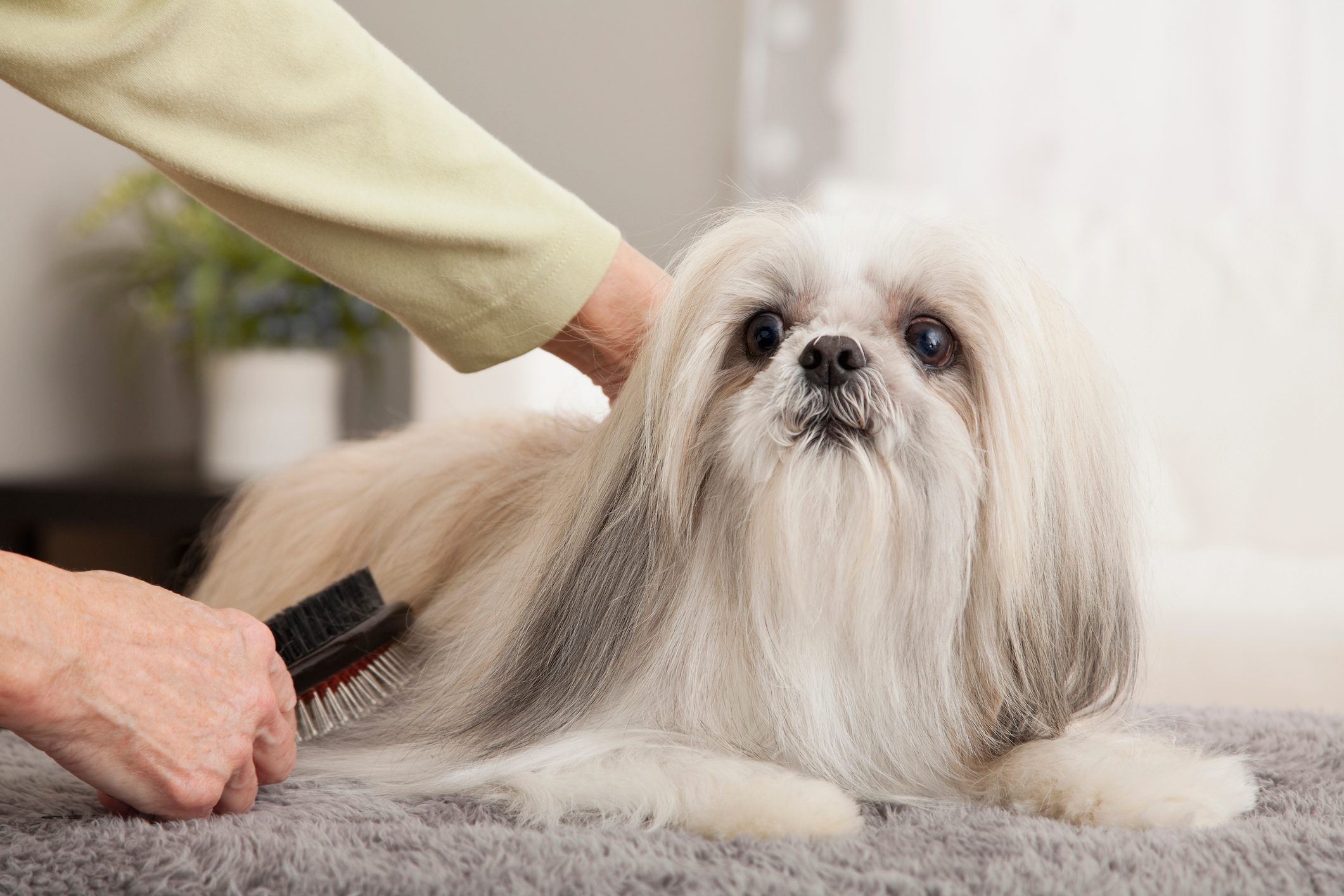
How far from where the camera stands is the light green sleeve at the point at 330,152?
114 cm

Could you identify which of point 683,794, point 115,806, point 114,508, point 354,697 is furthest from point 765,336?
point 114,508

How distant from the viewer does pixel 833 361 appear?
0.98 m

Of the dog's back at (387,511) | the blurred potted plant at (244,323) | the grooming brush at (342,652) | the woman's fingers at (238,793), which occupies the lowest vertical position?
the woman's fingers at (238,793)

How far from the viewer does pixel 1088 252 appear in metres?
2.60

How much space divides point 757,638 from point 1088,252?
1.88m

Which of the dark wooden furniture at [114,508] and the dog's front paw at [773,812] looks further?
the dark wooden furniture at [114,508]

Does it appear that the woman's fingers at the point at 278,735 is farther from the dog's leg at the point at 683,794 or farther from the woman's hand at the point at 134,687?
the dog's leg at the point at 683,794

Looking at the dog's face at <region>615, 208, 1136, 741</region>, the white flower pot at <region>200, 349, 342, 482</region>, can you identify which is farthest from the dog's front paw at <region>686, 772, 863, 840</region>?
the white flower pot at <region>200, 349, 342, 482</region>

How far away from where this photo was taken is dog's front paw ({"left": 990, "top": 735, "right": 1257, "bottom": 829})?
0.91m

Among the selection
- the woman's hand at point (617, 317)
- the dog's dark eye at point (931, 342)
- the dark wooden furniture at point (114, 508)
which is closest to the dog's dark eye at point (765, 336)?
the dog's dark eye at point (931, 342)

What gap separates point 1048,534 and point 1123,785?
0.23 metres

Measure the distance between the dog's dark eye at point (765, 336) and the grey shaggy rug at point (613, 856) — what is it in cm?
41

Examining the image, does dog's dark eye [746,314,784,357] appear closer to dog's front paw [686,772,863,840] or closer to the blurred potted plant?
dog's front paw [686,772,863,840]

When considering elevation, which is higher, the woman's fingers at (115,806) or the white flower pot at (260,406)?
the white flower pot at (260,406)
